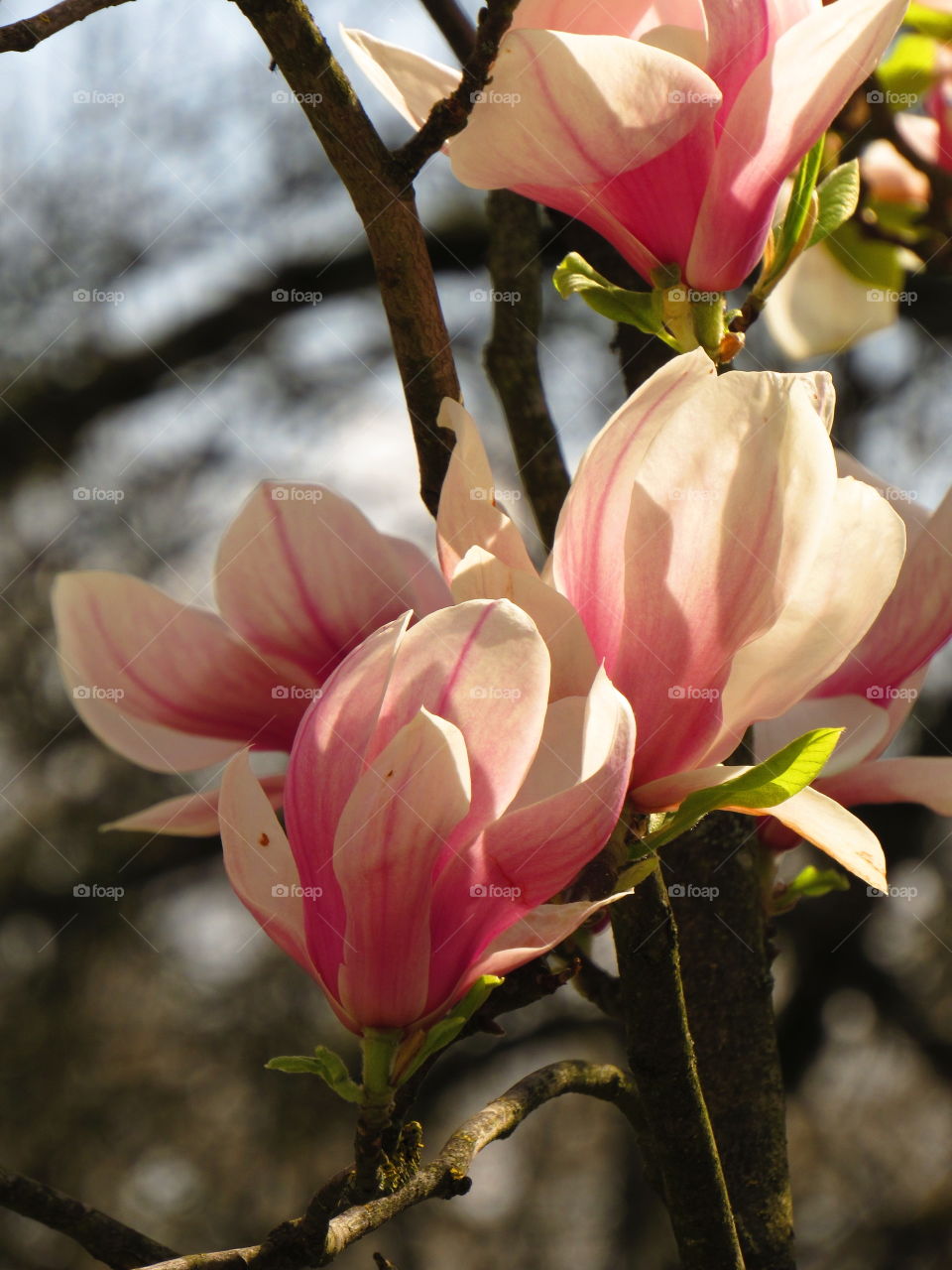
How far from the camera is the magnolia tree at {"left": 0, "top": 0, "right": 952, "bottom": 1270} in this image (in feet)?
0.90

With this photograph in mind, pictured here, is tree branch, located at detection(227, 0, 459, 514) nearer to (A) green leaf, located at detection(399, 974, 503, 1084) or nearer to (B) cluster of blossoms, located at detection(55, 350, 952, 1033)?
(B) cluster of blossoms, located at detection(55, 350, 952, 1033)

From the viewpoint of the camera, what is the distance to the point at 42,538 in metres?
1.46

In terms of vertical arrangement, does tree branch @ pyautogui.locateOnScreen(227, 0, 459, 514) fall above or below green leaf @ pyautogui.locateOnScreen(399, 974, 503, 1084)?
above

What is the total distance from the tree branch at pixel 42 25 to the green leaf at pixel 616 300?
0.15 metres

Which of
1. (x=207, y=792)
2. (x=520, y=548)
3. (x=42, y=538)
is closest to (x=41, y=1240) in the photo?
(x=42, y=538)

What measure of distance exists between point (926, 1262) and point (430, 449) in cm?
117

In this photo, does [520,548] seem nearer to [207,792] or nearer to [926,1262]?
[207,792]

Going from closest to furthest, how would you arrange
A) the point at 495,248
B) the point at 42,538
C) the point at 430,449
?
1. the point at 430,449
2. the point at 495,248
3. the point at 42,538

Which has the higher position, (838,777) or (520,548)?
(520,548)

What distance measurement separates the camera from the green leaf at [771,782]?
29 centimetres
